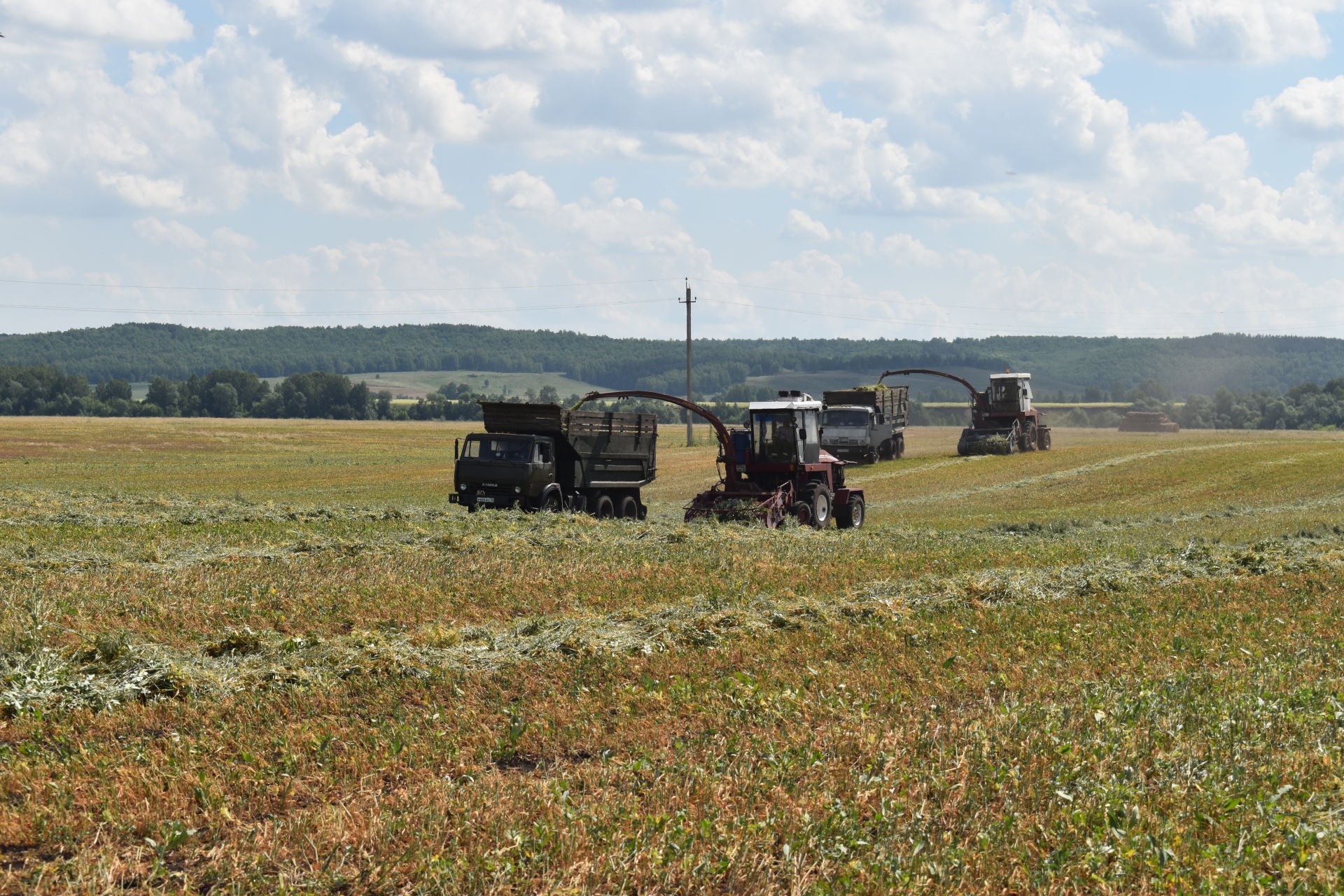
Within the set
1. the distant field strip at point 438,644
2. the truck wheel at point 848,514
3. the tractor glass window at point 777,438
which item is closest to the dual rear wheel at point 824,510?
the truck wheel at point 848,514

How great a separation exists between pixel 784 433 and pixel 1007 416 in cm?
3031

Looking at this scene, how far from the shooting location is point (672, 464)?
175 feet

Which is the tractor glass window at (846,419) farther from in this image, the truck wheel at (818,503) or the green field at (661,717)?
the green field at (661,717)

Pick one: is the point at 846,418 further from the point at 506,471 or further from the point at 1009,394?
the point at 506,471

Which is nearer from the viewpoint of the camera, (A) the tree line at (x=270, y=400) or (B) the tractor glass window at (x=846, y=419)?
(B) the tractor glass window at (x=846, y=419)

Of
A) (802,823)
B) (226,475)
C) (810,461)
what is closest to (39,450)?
(226,475)

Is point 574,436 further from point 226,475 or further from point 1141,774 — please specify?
point 226,475

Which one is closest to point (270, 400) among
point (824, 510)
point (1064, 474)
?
point (1064, 474)

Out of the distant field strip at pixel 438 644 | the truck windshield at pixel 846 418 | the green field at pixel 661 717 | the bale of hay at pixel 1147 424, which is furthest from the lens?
the bale of hay at pixel 1147 424

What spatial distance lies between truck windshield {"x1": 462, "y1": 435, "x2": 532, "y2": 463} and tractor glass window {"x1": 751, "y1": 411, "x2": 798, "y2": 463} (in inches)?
199

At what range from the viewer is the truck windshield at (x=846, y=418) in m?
49.2

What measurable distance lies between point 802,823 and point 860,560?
38.7 ft

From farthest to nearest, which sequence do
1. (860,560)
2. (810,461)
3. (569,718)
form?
(810,461) → (860,560) → (569,718)

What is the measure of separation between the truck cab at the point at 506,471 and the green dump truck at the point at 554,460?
0.05 feet
